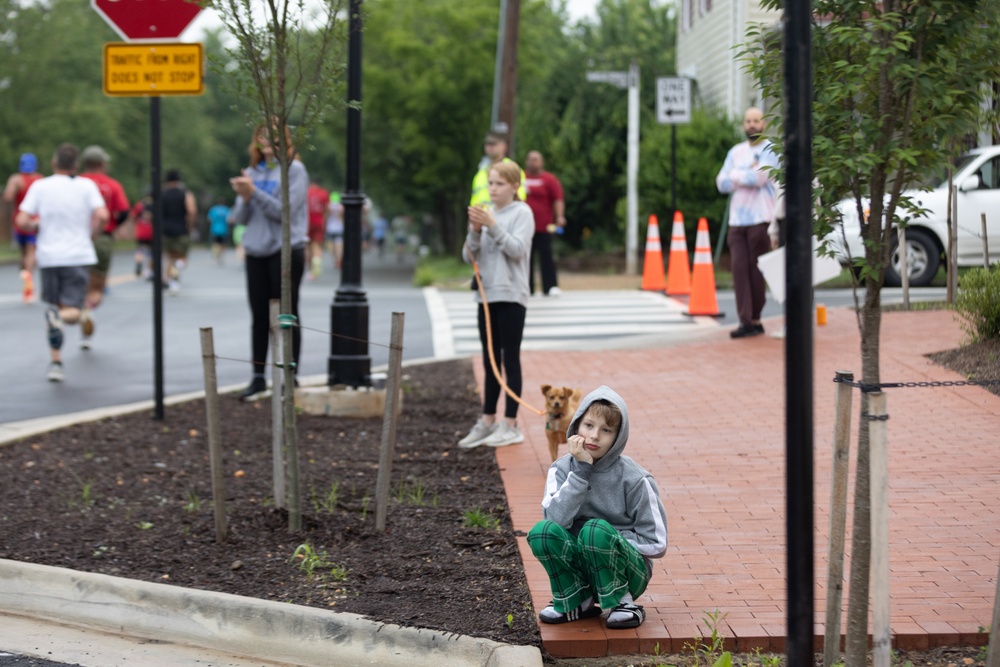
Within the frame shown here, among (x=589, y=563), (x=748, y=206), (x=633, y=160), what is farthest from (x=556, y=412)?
(x=633, y=160)

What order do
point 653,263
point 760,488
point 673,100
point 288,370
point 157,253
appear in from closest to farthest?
point 288,370
point 760,488
point 157,253
point 673,100
point 653,263

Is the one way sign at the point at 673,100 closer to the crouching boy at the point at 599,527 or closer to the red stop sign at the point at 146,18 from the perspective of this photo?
the red stop sign at the point at 146,18

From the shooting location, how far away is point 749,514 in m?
5.81

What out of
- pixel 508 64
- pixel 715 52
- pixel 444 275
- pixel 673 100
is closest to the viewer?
pixel 673 100

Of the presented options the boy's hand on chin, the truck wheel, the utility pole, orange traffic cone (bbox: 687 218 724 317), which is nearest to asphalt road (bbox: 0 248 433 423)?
the boy's hand on chin

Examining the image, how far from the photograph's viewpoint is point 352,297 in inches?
346

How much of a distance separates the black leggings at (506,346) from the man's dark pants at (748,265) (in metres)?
4.05

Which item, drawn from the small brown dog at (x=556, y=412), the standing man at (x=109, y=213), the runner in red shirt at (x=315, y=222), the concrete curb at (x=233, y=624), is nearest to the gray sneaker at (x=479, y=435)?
the small brown dog at (x=556, y=412)

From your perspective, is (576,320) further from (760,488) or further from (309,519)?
(309,519)

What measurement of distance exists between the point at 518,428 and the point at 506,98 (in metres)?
13.1

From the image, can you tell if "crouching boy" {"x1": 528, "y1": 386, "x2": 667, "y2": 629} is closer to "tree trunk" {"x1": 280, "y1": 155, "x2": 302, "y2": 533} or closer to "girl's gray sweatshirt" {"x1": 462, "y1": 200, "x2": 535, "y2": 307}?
"tree trunk" {"x1": 280, "y1": 155, "x2": 302, "y2": 533}

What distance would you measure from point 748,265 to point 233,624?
7.36 meters

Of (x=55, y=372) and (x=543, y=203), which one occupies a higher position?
(x=543, y=203)

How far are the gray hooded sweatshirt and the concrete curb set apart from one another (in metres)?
0.54
